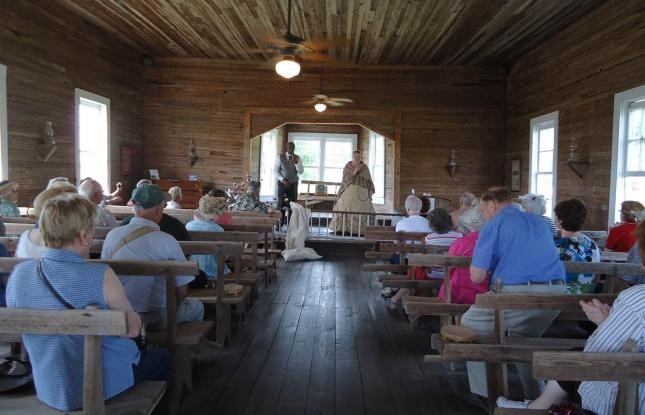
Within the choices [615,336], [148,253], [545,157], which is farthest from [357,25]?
[615,336]

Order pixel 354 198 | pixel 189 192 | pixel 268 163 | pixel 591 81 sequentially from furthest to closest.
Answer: pixel 268 163
pixel 189 192
pixel 354 198
pixel 591 81

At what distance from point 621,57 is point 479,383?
5147mm

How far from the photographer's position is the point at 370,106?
10.5 meters

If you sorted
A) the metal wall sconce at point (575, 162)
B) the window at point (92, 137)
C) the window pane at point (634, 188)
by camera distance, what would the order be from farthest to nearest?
the window at point (92, 137), the metal wall sconce at point (575, 162), the window pane at point (634, 188)

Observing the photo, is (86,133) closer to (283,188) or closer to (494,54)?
(283,188)

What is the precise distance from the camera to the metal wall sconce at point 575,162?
22.9 ft

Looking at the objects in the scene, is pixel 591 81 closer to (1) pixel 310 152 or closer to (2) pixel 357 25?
(2) pixel 357 25

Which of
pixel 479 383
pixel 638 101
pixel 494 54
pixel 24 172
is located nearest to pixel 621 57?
pixel 638 101

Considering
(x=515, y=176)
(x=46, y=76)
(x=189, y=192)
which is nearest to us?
(x=46, y=76)

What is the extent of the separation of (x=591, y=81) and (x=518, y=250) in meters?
5.24

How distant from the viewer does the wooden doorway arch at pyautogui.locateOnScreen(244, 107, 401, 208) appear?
413 inches

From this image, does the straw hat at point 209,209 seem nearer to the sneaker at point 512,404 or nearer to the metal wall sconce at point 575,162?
the sneaker at point 512,404

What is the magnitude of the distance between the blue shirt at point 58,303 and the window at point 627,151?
610 centimetres

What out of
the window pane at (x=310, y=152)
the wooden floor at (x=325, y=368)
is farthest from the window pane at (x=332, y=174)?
the wooden floor at (x=325, y=368)
